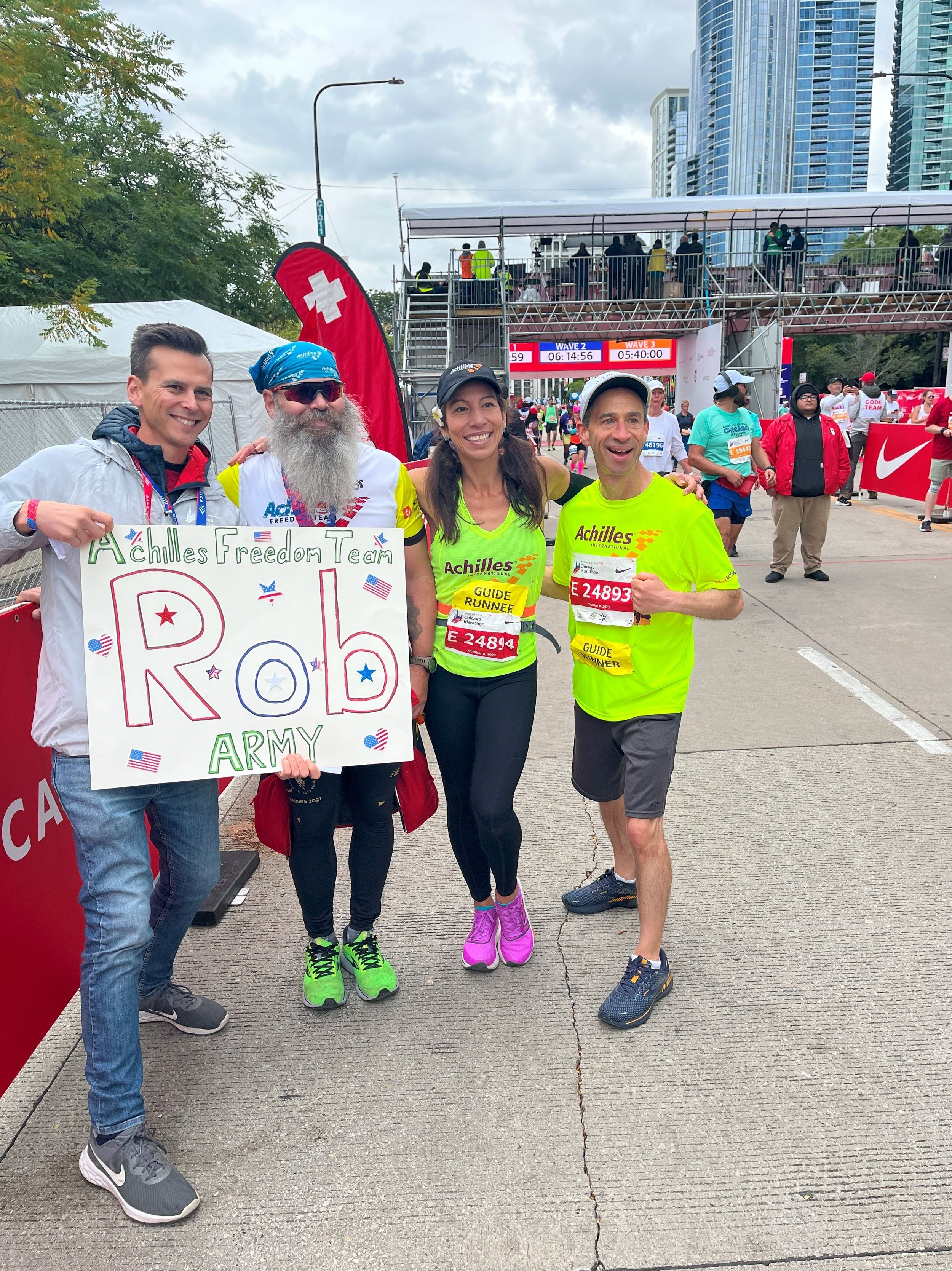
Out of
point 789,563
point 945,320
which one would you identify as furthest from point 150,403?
point 945,320

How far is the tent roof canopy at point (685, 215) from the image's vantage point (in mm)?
24703

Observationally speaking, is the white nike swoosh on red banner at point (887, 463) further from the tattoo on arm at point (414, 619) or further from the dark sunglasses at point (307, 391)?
the dark sunglasses at point (307, 391)

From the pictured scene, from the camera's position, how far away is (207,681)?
2.31 meters

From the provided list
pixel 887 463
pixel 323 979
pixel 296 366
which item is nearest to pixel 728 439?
pixel 296 366

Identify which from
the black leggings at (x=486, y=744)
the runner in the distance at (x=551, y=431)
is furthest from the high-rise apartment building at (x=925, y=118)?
the black leggings at (x=486, y=744)

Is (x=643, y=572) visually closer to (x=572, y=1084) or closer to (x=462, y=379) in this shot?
(x=462, y=379)

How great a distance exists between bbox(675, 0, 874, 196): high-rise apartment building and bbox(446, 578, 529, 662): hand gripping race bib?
211 metres

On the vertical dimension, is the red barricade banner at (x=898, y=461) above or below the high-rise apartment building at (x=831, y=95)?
below

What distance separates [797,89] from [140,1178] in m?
232

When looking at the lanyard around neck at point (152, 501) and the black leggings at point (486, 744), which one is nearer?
the lanyard around neck at point (152, 501)

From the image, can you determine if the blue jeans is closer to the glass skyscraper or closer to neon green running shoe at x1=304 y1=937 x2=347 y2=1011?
neon green running shoe at x1=304 y1=937 x2=347 y2=1011

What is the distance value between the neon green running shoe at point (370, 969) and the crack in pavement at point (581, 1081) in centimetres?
57

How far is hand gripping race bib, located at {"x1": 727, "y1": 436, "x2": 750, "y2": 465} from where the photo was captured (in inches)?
333

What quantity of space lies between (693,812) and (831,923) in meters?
1.03
